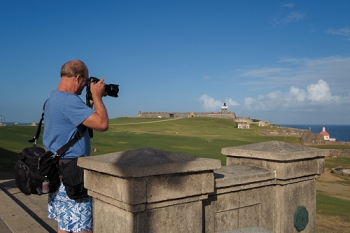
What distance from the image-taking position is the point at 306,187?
4.23 metres

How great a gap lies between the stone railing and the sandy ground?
3034 millimetres

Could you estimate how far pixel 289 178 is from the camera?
3.93 metres

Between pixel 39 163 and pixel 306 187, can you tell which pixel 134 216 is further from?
pixel 306 187

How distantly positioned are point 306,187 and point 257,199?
32.8 inches

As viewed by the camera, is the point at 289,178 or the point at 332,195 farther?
the point at 332,195

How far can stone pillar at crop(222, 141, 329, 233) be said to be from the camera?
390cm

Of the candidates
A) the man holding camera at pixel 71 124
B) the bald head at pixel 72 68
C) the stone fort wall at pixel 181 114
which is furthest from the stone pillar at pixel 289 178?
the stone fort wall at pixel 181 114

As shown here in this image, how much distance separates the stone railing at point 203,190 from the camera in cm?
262

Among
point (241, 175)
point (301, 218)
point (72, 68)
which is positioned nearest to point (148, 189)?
point (72, 68)

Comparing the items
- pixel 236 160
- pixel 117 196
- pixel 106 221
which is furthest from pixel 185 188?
pixel 236 160

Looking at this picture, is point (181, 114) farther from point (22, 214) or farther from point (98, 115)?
point (98, 115)

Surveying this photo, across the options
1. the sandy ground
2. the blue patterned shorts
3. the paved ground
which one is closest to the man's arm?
the blue patterned shorts

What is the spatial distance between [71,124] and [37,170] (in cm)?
44

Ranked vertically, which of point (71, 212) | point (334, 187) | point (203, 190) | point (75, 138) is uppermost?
point (75, 138)
